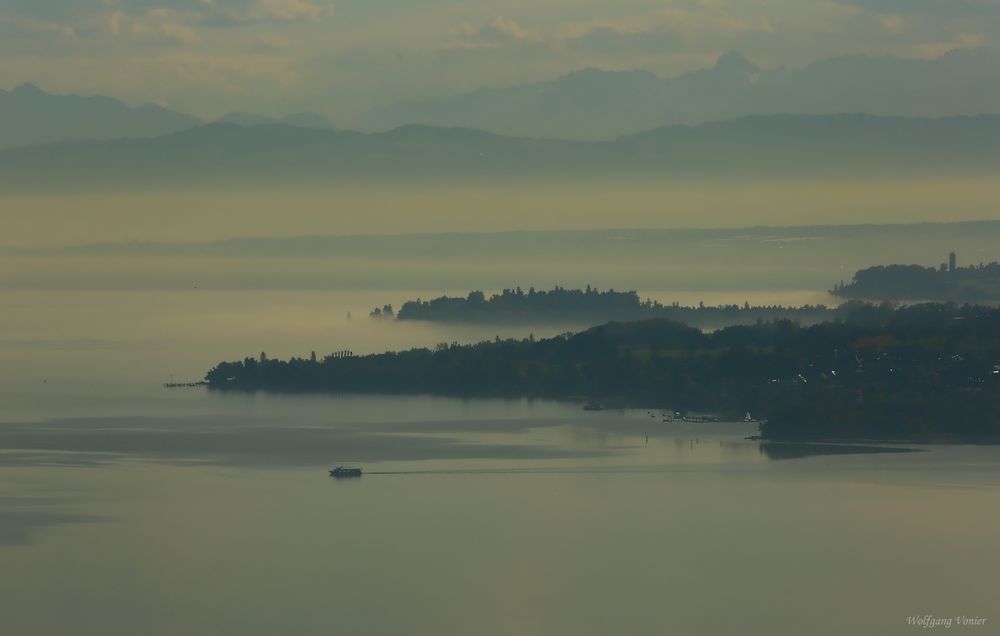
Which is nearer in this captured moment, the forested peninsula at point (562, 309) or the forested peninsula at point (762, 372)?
the forested peninsula at point (762, 372)

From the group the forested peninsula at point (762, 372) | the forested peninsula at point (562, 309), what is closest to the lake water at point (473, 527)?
the forested peninsula at point (762, 372)

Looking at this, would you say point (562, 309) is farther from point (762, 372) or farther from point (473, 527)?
point (473, 527)

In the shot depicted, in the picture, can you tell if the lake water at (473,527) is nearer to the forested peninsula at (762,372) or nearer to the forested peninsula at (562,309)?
the forested peninsula at (762,372)

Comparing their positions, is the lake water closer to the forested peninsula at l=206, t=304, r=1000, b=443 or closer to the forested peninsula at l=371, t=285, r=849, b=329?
the forested peninsula at l=206, t=304, r=1000, b=443

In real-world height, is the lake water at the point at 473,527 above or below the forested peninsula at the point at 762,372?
below

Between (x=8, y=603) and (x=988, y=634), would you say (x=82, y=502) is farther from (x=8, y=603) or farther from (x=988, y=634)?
(x=988, y=634)

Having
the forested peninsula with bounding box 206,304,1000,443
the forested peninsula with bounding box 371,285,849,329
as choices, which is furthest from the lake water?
the forested peninsula with bounding box 371,285,849,329
